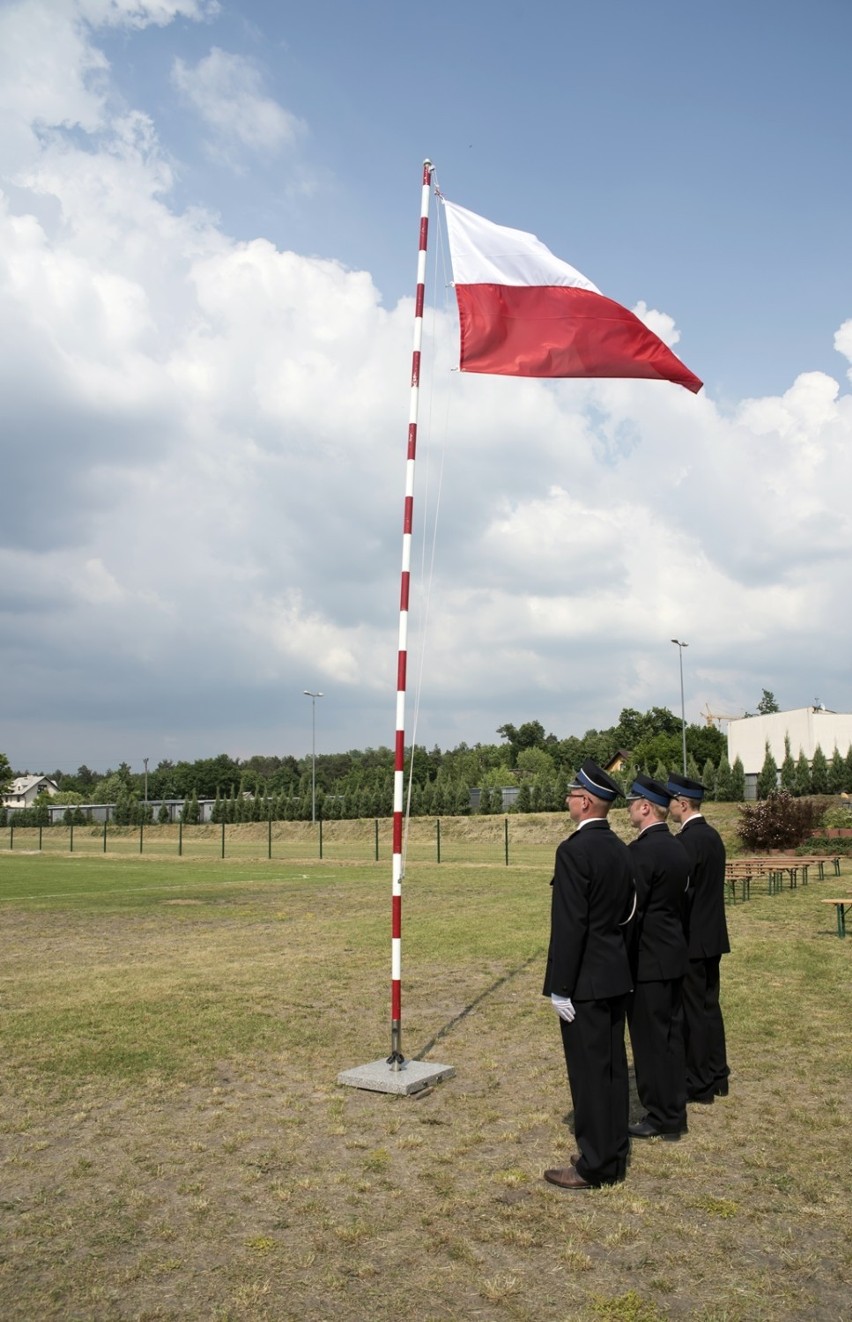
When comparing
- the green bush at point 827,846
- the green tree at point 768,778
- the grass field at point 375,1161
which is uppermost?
the green tree at point 768,778

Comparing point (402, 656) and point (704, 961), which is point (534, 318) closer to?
point (402, 656)

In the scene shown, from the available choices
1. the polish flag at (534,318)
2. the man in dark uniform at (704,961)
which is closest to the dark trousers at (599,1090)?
the man in dark uniform at (704,961)

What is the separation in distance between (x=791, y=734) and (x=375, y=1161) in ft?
245

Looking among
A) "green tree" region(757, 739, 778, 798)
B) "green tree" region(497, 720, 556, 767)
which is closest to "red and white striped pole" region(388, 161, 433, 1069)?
"green tree" region(757, 739, 778, 798)

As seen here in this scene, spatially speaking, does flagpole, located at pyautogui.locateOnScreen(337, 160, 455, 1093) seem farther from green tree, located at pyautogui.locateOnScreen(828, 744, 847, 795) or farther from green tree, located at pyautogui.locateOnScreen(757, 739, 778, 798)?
green tree, located at pyautogui.locateOnScreen(828, 744, 847, 795)

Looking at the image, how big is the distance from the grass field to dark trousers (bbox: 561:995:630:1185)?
0.16 metres

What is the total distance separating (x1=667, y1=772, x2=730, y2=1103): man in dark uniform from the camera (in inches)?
277

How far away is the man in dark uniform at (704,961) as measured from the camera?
7.02m

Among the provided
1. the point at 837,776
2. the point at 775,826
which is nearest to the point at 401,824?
the point at 775,826

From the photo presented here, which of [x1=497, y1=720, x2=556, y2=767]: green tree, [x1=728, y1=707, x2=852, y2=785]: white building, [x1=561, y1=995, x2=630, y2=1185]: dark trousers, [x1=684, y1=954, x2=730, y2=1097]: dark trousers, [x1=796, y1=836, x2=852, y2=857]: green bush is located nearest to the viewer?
[x1=561, y1=995, x2=630, y2=1185]: dark trousers

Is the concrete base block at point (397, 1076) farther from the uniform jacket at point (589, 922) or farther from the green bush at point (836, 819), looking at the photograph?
the green bush at point (836, 819)

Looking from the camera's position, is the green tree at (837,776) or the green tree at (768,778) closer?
the green tree at (837,776)

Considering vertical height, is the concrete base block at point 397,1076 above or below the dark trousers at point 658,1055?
below

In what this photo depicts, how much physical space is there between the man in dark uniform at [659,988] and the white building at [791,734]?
67.0 metres
